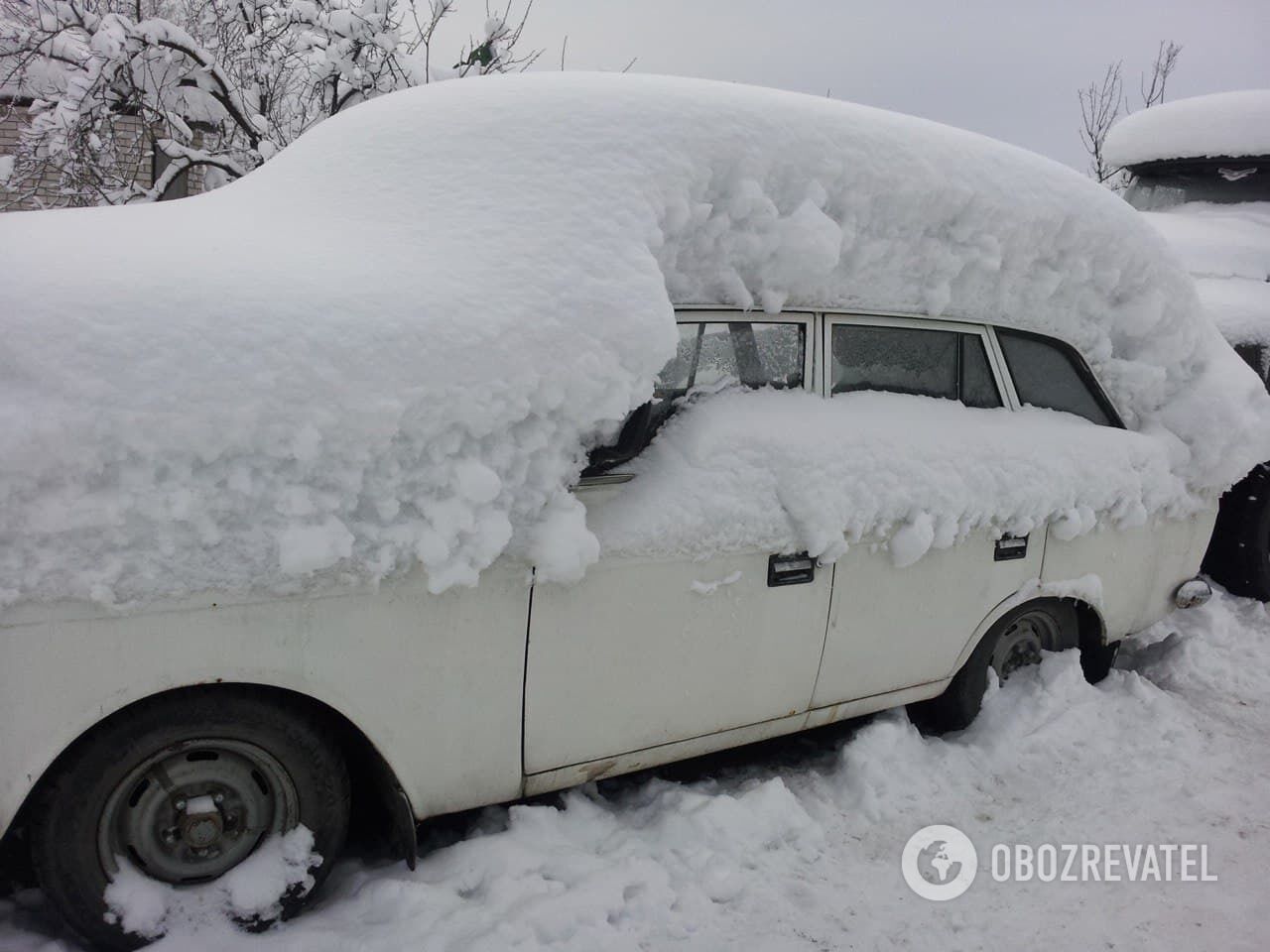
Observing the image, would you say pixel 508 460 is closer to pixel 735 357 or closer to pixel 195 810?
pixel 735 357

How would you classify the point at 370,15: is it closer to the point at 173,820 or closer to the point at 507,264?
the point at 507,264

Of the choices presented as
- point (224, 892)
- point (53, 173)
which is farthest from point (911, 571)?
point (53, 173)

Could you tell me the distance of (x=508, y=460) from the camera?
2.11 m

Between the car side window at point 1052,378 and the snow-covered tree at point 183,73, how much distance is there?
607cm

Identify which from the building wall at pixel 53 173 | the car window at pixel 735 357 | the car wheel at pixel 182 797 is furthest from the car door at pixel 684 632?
the building wall at pixel 53 173

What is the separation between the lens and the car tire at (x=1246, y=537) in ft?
15.4

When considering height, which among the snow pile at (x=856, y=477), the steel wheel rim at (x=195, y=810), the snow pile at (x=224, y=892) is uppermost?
the snow pile at (x=856, y=477)

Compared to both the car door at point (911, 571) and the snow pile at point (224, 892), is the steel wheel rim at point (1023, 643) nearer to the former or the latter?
the car door at point (911, 571)

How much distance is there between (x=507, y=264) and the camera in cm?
219

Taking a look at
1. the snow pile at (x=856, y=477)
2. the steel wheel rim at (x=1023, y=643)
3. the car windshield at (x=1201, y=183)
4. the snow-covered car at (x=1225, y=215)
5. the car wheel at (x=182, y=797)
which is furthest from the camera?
the car windshield at (x=1201, y=183)

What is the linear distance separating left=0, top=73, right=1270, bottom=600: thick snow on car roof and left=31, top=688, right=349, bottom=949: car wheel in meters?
0.36

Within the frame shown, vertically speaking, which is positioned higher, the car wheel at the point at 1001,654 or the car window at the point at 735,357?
the car window at the point at 735,357

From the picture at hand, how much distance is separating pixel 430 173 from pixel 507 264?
1.71 feet

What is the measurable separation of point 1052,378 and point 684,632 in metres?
1.92
